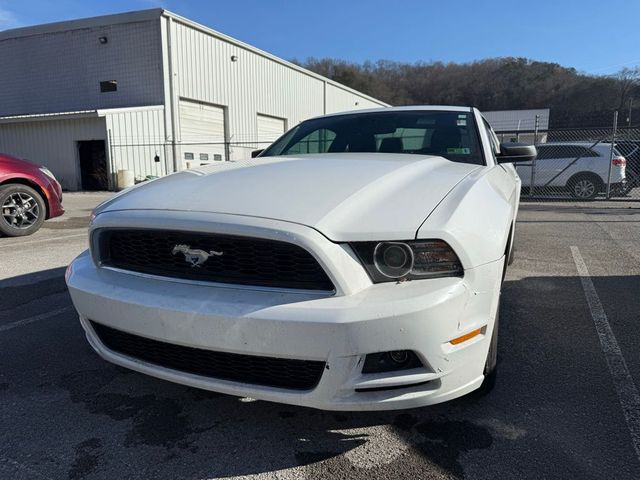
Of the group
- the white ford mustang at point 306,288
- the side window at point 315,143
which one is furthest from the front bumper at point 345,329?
the side window at point 315,143

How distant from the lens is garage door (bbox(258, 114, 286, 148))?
80.8ft

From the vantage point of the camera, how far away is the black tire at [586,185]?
41.2 ft

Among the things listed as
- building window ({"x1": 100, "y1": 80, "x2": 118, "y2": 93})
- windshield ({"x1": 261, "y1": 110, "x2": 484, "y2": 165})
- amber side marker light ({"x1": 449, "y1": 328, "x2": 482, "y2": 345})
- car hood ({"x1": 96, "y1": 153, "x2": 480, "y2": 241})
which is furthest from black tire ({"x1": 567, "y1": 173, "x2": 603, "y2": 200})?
building window ({"x1": 100, "y1": 80, "x2": 118, "y2": 93})

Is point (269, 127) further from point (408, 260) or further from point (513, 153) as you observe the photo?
point (408, 260)

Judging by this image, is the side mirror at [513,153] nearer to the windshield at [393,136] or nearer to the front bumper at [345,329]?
the windshield at [393,136]

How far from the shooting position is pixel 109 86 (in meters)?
20.0

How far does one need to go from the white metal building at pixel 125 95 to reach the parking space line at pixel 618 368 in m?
17.5

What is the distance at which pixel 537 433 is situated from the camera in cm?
203

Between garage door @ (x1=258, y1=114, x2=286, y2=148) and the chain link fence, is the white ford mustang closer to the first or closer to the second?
the chain link fence

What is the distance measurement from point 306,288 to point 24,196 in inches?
255

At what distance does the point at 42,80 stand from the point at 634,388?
82.1 feet

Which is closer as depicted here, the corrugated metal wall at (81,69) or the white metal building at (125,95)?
the white metal building at (125,95)

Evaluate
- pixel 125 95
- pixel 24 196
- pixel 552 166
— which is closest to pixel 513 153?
pixel 24 196

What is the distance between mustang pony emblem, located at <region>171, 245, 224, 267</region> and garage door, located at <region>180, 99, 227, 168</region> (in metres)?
18.5
